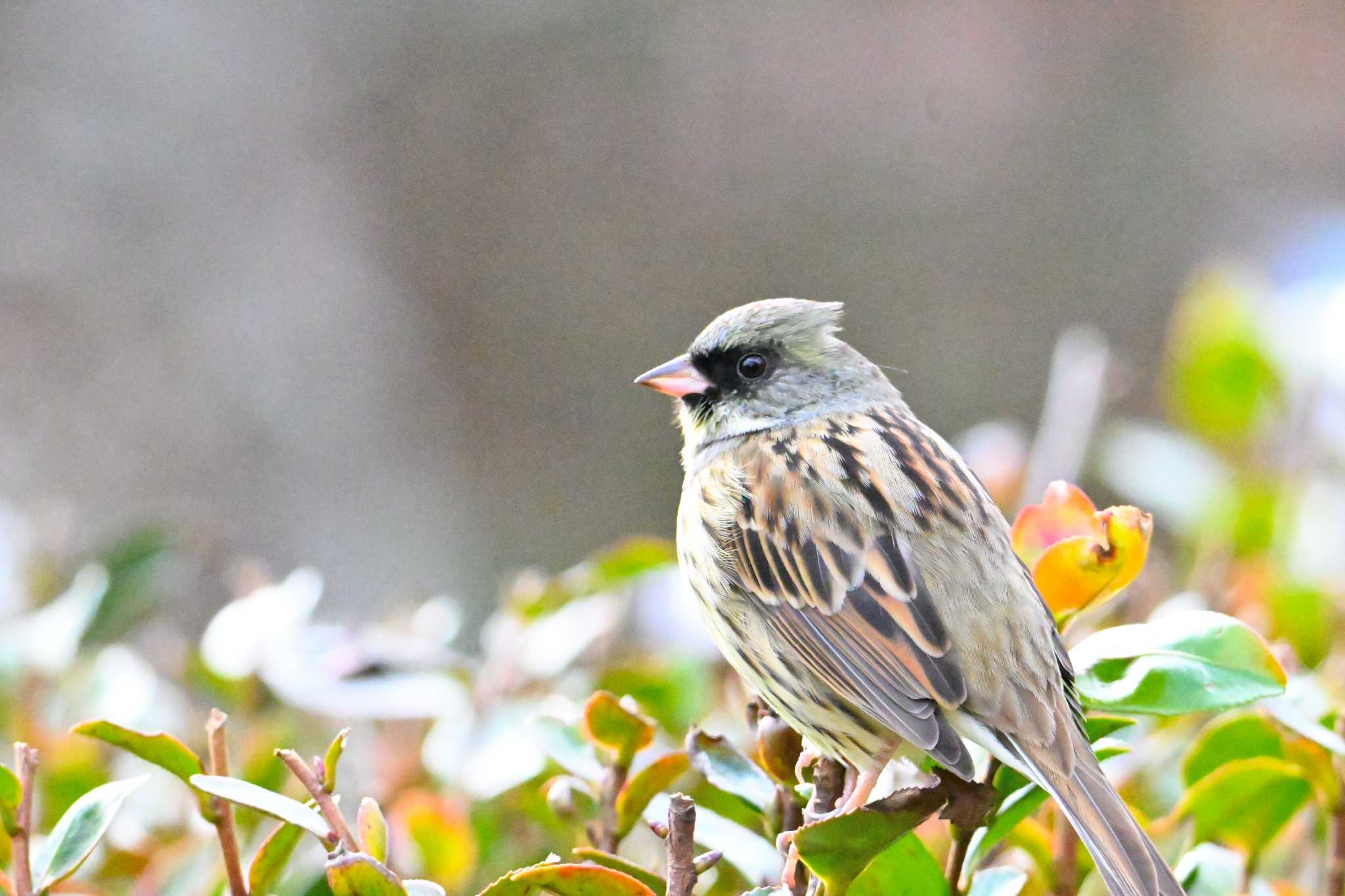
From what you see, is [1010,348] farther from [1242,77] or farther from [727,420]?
[727,420]

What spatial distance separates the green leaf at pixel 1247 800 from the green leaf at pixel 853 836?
41 centimetres

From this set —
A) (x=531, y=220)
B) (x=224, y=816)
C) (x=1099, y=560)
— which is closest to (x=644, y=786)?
(x=224, y=816)

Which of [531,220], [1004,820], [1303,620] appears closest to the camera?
[1004,820]

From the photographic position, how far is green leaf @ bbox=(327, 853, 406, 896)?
1.05 m

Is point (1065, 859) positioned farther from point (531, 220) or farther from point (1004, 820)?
point (531, 220)

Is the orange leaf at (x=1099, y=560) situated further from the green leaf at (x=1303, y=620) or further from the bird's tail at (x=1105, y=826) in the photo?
the green leaf at (x=1303, y=620)

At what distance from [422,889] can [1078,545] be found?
66 cm

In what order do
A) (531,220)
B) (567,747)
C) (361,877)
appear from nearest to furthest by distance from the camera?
(361,877) < (567,747) < (531,220)

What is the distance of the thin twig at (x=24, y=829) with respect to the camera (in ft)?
3.65

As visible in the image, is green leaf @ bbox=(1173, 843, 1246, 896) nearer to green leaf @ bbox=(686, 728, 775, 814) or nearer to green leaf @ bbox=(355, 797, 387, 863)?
green leaf @ bbox=(686, 728, 775, 814)

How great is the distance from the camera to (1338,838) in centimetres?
138

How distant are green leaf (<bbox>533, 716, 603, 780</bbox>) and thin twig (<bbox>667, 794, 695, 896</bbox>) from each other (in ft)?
1.01

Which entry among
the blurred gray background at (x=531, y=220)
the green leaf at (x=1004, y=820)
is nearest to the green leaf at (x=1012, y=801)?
the green leaf at (x=1004, y=820)

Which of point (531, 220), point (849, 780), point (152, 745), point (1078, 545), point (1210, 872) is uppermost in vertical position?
point (531, 220)
